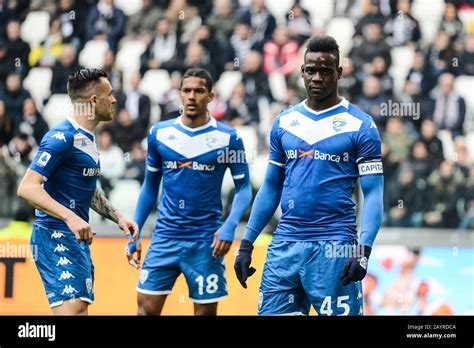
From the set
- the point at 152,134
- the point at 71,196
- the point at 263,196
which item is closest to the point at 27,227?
the point at 152,134

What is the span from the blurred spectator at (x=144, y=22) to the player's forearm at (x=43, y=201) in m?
7.81

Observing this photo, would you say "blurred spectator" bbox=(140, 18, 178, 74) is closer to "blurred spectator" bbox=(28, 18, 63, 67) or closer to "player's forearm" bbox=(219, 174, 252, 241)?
"blurred spectator" bbox=(28, 18, 63, 67)

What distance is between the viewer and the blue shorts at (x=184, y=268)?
29.4ft

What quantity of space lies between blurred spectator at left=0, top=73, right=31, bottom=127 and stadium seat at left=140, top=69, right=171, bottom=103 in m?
1.56

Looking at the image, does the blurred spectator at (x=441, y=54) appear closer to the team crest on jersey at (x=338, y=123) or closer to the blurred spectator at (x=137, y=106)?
the blurred spectator at (x=137, y=106)

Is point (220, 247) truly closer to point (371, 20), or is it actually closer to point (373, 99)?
point (373, 99)

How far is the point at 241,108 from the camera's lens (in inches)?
537

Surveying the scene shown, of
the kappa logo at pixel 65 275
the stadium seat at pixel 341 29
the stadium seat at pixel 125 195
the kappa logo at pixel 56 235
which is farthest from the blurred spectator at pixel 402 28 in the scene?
the kappa logo at pixel 65 275

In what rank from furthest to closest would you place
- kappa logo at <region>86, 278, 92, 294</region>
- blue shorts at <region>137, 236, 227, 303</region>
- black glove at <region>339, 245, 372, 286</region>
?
blue shorts at <region>137, 236, 227, 303</region>, kappa logo at <region>86, 278, 92, 294</region>, black glove at <region>339, 245, 372, 286</region>

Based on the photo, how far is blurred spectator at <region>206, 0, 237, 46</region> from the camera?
583 inches

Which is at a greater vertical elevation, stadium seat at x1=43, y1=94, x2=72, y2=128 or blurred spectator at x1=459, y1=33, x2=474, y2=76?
blurred spectator at x1=459, y1=33, x2=474, y2=76

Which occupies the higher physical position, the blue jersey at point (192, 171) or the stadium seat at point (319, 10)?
the stadium seat at point (319, 10)

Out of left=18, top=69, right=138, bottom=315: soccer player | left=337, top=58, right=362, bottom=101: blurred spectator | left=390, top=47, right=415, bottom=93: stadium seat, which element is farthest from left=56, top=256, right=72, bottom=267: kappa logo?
left=390, top=47, right=415, bottom=93: stadium seat
